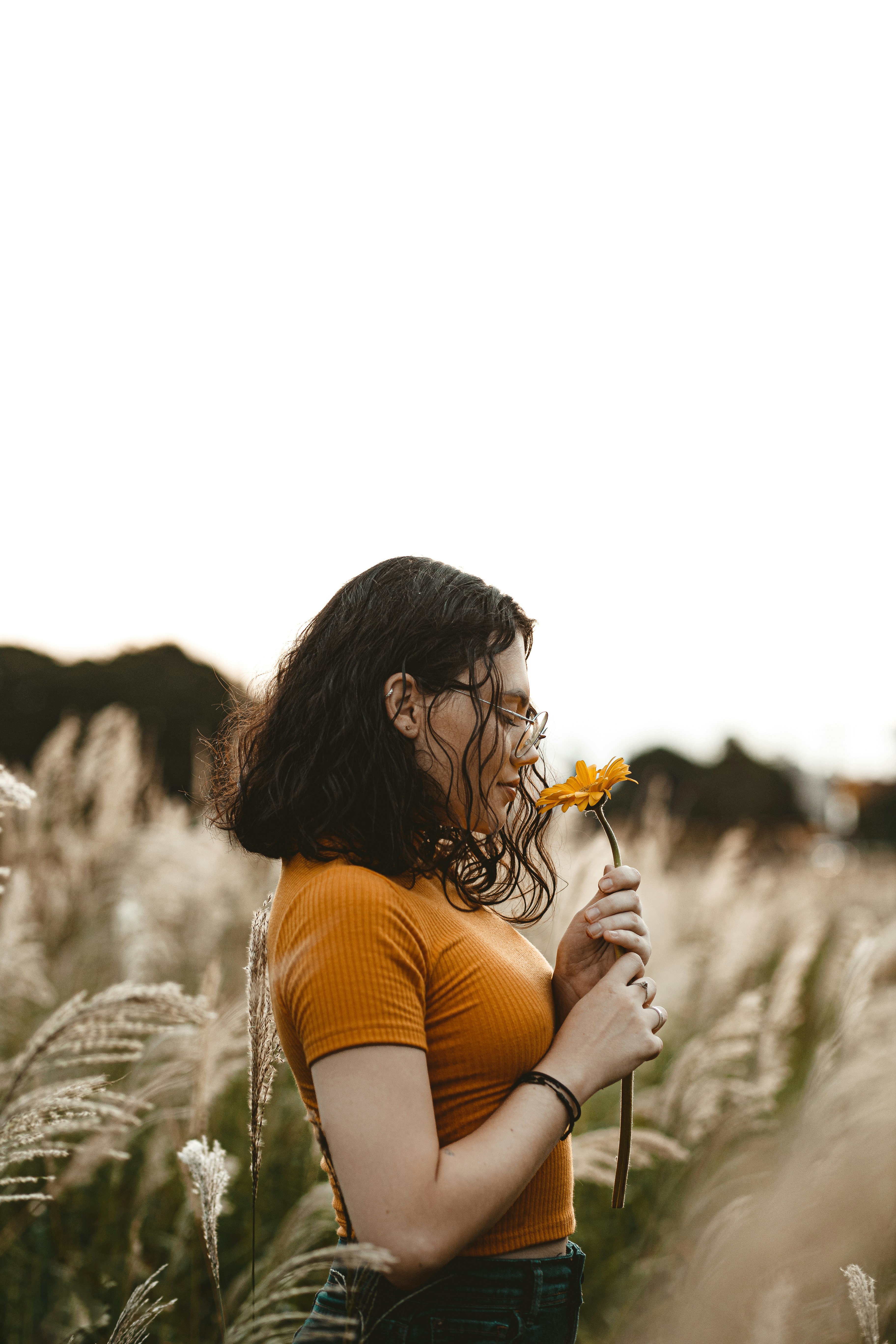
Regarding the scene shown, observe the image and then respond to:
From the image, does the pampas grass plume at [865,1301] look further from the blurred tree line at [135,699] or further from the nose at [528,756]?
the blurred tree line at [135,699]

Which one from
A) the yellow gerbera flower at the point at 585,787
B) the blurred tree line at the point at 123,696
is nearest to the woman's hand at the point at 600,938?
the yellow gerbera flower at the point at 585,787

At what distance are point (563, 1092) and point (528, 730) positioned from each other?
53 cm

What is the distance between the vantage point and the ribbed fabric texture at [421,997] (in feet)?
3.51

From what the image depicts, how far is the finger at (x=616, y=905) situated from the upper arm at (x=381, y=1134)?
1.51 feet

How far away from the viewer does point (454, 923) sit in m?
1.30

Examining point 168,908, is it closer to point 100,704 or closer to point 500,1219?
point 500,1219

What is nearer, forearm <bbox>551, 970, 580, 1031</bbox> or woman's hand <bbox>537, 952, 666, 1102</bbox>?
woman's hand <bbox>537, 952, 666, 1102</bbox>

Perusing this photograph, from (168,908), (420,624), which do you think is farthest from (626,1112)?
(168,908)

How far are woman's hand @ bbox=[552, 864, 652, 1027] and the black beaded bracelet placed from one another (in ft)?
0.64

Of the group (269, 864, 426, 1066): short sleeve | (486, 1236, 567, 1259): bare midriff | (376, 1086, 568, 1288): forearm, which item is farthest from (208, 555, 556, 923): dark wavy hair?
(486, 1236, 567, 1259): bare midriff

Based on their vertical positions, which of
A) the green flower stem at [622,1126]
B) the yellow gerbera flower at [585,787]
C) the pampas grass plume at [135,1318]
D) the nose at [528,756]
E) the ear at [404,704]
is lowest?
the pampas grass plume at [135,1318]

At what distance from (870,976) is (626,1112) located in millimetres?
1834

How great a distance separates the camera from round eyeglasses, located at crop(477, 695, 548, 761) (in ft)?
4.56

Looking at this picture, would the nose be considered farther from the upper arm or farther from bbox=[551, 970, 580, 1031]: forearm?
the upper arm
